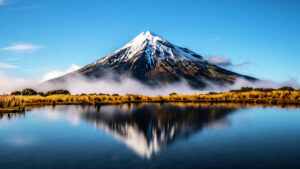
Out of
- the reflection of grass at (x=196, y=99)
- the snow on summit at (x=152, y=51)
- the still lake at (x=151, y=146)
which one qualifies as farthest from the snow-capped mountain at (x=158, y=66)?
the still lake at (x=151, y=146)

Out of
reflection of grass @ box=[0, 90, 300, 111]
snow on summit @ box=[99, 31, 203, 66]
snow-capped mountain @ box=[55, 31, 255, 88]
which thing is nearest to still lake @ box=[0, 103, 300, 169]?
reflection of grass @ box=[0, 90, 300, 111]

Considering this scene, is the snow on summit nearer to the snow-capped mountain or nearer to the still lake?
the snow-capped mountain

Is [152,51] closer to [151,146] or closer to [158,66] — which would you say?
[158,66]

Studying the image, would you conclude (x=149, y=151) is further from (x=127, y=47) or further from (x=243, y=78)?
(x=127, y=47)

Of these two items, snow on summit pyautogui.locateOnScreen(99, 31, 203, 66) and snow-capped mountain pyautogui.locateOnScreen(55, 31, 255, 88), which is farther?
snow on summit pyautogui.locateOnScreen(99, 31, 203, 66)

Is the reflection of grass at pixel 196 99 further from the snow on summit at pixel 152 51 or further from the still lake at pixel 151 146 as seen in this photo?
the snow on summit at pixel 152 51

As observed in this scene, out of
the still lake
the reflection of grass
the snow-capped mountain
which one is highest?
the snow-capped mountain

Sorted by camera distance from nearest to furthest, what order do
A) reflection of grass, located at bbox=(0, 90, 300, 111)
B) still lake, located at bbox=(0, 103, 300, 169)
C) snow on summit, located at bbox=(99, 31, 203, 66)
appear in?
still lake, located at bbox=(0, 103, 300, 169) < reflection of grass, located at bbox=(0, 90, 300, 111) < snow on summit, located at bbox=(99, 31, 203, 66)

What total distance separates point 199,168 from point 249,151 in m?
2.76

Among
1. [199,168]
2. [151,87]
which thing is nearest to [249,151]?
[199,168]

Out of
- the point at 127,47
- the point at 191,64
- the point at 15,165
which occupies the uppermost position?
the point at 127,47

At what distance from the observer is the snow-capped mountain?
11169cm

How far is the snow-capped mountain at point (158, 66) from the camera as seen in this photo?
11169cm

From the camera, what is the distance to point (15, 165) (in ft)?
23.8
